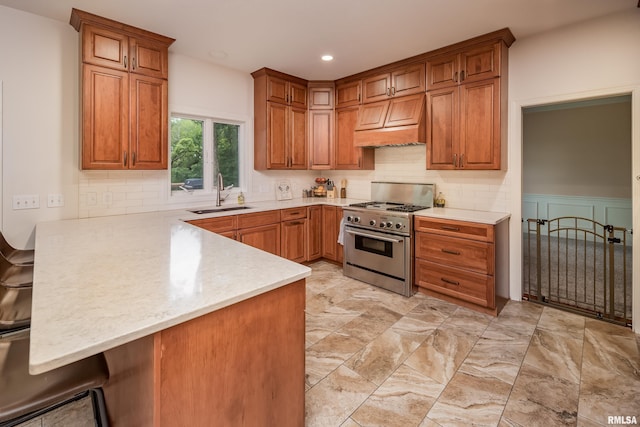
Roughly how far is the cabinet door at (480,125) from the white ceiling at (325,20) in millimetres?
525

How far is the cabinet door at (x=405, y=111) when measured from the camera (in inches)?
145

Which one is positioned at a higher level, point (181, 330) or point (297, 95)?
point (297, 95)

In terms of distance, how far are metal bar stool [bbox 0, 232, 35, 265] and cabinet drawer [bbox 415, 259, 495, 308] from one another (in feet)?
11.3

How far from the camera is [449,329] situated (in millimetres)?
2768

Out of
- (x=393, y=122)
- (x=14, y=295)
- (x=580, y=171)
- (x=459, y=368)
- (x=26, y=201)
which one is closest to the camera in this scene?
(x=14, y=295)

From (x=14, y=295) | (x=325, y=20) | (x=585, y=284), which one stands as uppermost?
(x=325, y=20)

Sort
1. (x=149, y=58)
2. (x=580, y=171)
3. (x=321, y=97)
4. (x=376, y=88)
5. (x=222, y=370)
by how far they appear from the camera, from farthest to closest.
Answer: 1. (x=580, y=171)
2. (x=321, y=97)
3. (x=376, y=88)
4. (x=149, y=58)
5. (x=222, y=370)

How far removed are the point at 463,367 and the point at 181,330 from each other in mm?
1984

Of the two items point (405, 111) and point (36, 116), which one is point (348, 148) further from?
point (36, 116)

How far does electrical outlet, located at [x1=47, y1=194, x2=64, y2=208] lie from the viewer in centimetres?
289

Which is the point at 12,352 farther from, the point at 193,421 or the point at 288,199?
the point at 288,199

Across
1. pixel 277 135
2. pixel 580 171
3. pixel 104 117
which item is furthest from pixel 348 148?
pixel 580 171

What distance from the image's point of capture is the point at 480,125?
3.30 meters

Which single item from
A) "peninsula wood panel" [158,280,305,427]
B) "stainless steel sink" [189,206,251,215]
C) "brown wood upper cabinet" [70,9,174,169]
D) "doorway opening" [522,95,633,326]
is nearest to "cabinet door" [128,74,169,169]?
"brown wood upper cabinet" [70,9,174,169]
